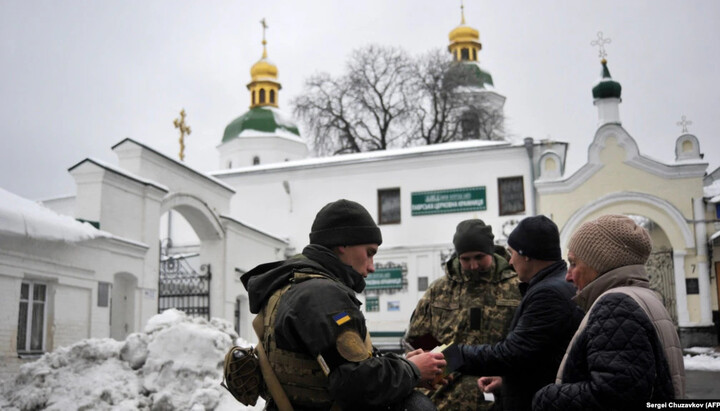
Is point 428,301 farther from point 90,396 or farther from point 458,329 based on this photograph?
point 90,396

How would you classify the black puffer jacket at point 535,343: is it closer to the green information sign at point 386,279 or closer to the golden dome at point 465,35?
the green information sign at point 386,279

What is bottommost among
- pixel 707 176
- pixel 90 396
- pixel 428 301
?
pixel 90 396

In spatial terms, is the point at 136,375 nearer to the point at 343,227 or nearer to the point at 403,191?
the point at 343,227

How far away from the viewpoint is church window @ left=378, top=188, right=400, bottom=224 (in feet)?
73.8

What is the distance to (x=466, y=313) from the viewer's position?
14.5 ft

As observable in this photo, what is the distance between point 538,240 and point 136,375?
5.73m

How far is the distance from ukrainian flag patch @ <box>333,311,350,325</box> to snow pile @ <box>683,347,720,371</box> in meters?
13.6

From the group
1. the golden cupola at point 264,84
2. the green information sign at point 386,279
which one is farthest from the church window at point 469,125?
the green information sign at point 386,279

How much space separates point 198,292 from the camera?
16.8 m

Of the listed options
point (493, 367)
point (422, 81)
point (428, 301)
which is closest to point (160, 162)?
point (428, 301)

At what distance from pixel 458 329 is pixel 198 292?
13379 mm

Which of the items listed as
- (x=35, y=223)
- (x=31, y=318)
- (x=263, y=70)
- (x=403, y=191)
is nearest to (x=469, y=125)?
(x=403, y=191)

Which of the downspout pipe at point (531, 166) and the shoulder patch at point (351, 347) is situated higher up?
the downspout pipe at point (531, 166)

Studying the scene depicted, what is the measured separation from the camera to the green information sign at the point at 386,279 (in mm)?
21750
